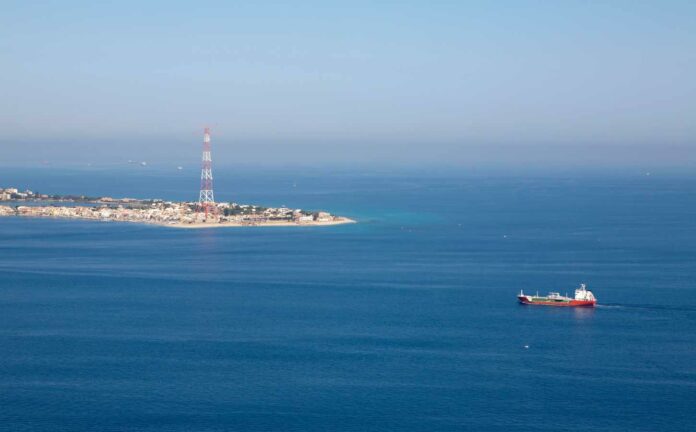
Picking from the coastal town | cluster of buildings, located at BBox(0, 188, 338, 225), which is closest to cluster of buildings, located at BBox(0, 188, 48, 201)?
the coastal town

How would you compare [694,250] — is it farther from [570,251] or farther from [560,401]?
[560,401]

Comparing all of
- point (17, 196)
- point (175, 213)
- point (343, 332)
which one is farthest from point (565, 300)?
point (17, 196)

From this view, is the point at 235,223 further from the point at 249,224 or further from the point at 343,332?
the point at 343,332

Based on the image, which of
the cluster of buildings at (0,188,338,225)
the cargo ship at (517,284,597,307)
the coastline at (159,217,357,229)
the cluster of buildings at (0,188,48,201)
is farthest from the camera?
the cluster of buildings at (0,188,48,201)

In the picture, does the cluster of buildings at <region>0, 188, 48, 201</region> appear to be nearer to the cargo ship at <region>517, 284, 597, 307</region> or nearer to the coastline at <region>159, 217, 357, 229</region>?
the coastline at <region>159, 217, 357, 229</region>

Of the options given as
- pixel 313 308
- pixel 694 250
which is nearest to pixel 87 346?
pixel 313 308

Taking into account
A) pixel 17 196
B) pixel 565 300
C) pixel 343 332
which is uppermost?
pixel 17 196
